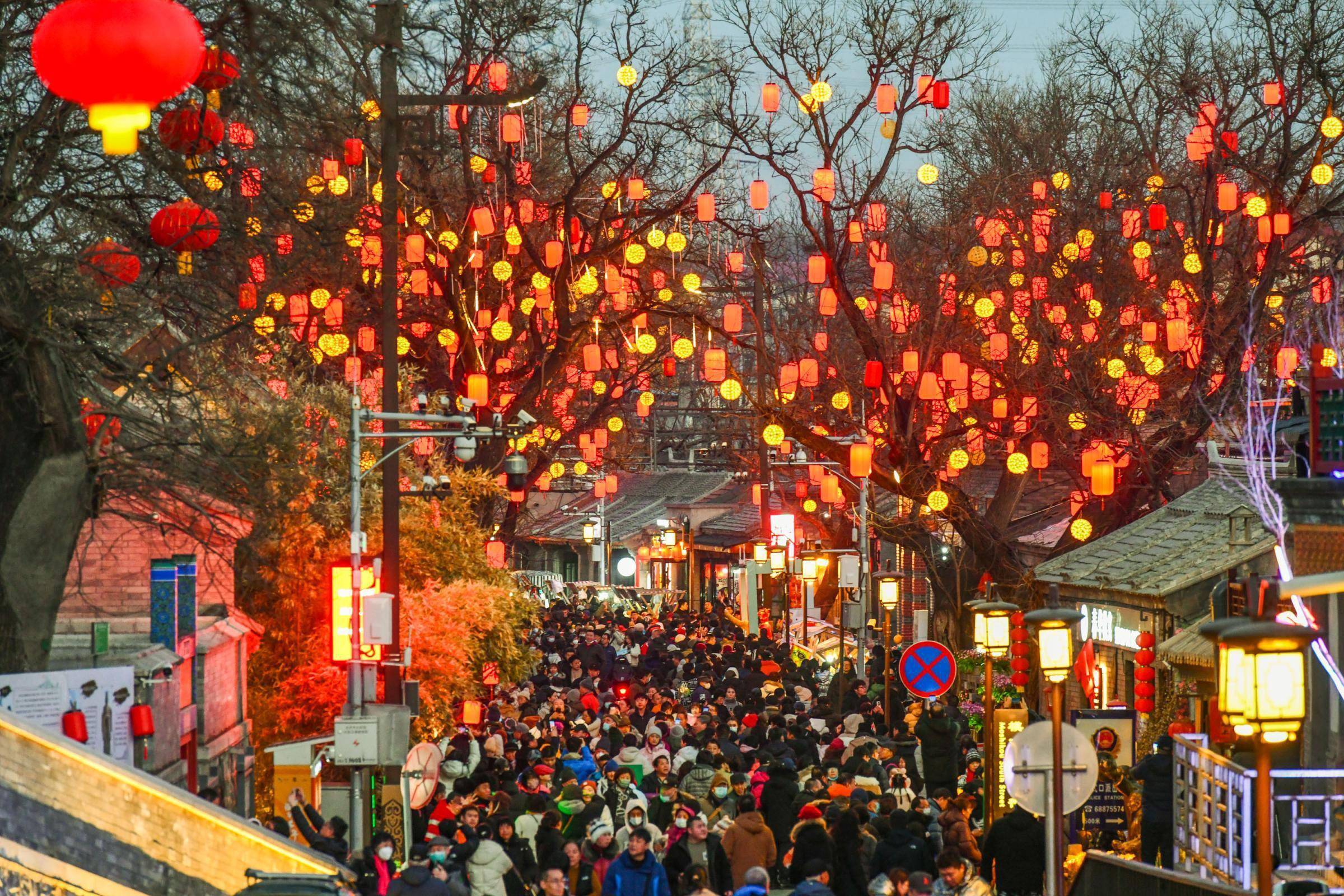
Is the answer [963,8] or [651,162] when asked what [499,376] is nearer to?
[651,162]

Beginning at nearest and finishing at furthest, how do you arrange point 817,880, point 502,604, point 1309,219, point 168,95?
point 168,95 < point 817,880 < point 502,604 < point 1309,219

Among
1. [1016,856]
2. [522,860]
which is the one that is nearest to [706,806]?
[522,860]

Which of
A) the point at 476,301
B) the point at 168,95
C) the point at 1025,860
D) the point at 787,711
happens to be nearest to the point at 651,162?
the point at 476,301

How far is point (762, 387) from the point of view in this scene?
36312 mm

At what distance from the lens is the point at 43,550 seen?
13023 millimetres

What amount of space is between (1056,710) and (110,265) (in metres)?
7.74

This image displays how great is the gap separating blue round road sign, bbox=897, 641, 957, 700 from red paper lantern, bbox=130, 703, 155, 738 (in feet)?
26.4

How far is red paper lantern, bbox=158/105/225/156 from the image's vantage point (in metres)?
12.1

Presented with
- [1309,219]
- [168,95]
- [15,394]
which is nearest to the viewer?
[168,95]

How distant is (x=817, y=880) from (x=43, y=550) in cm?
634

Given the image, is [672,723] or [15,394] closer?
[15,394]

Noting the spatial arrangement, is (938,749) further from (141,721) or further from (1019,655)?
(141,721)

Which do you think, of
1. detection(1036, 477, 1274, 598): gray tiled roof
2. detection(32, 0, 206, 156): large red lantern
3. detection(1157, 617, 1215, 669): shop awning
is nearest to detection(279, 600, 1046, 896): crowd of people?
detection(1157, 617, 1215, 669): shop awning

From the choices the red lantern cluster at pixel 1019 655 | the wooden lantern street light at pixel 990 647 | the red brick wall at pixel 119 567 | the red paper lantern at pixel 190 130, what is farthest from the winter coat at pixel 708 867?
the red lantern cluster at pixel 1019 655
